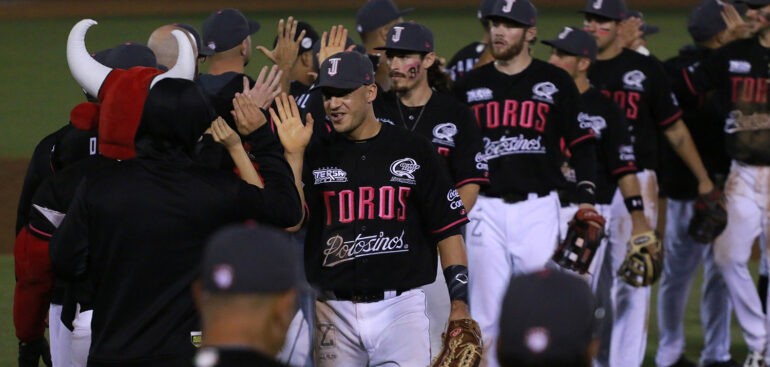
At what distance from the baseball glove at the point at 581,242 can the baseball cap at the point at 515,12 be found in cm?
114

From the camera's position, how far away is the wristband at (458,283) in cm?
457

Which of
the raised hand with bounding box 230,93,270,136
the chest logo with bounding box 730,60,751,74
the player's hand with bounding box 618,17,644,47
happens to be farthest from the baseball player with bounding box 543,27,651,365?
the raised hand with bounding box 230,93,270,136

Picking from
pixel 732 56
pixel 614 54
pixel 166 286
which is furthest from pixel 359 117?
pixel 732 56

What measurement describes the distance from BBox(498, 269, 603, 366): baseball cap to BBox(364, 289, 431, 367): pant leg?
237cm

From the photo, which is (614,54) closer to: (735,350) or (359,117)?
(735,350)

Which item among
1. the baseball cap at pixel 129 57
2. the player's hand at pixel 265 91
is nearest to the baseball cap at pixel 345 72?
the player's hand at pixel 265 91

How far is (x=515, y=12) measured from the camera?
20.5 feet

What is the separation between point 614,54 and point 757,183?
4.00 ft

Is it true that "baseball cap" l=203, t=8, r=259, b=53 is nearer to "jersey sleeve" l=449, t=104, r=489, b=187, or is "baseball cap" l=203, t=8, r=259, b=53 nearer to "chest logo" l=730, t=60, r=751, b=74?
"jersey sleeve" l=449, t=104, r=489, b=187

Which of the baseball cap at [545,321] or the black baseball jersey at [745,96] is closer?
the baseball cap at [545,321]

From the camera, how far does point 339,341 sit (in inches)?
186

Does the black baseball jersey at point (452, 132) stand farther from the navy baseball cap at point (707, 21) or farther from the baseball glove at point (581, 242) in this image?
the navy baseball cap at point (707, 21)

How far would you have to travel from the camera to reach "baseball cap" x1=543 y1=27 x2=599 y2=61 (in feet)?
21.9

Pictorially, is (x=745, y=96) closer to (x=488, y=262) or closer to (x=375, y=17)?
(x=488, y=262)
